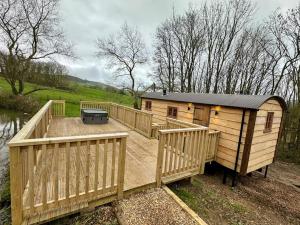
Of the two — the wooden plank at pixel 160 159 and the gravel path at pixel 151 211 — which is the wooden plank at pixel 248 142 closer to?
the wooden plank at pixel 160 159

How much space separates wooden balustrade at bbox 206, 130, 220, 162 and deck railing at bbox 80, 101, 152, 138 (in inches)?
80.2

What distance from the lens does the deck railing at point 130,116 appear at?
20.7 ft

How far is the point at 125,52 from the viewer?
53.6ft

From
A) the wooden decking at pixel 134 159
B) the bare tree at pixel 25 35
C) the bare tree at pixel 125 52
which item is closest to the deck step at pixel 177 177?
the wooden decking at pixel 134 159

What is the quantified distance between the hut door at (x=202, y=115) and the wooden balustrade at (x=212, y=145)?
759mm

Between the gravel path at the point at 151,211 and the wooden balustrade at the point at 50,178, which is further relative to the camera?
the gravel path at the point at 151,211

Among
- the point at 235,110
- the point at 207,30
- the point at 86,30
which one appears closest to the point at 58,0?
the point at 86,30

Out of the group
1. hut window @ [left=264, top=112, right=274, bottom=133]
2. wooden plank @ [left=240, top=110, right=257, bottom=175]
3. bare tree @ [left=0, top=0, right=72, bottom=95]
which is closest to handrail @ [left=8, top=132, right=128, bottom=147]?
wooden plank @ [left=240, top=110, right=257, bottom=175]

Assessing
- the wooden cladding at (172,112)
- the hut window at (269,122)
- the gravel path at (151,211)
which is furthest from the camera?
the wooden cladding at (172,112)

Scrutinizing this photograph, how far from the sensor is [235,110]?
548cm

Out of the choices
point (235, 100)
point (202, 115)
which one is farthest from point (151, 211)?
point (202, 115)

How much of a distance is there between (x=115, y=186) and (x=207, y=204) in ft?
7.16

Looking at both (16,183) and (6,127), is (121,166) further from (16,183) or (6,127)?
(6,127)

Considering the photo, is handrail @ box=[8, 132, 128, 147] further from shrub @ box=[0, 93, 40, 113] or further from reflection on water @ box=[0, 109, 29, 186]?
shrub @ box=[0, 93, 40, 113]
